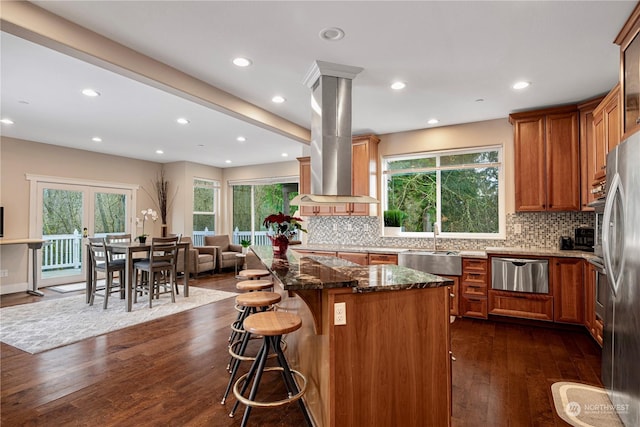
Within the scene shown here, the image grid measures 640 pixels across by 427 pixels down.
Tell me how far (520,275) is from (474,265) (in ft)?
1.63

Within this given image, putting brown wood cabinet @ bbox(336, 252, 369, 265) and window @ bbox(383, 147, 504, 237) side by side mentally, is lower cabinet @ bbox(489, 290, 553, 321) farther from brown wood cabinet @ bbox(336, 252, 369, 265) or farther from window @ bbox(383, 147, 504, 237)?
brown wood cabinet @ bbox(336, 252, 369, 265)

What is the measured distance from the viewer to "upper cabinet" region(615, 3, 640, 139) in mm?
2168

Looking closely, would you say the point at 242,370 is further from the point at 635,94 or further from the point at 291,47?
the point at 635,94

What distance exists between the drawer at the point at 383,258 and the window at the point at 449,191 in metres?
0.84

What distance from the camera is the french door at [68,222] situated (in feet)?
19.8

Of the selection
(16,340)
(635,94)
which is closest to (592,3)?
(635,94)

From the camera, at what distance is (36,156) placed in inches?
232

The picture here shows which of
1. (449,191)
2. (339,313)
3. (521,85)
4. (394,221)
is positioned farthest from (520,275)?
(339,313)

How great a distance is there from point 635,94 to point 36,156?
818 cm

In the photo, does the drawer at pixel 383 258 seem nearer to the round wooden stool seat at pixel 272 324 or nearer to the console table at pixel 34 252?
the round wooden stool seat at pixel 272 324

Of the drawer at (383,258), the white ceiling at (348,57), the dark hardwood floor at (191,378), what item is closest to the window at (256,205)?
the white ceiling at (348,57)

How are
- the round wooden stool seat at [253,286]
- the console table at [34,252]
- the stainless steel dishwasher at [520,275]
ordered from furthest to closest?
the console table at [34,252]
the stainless steel dishwasher at [520,275]
the round wooden stool seat at [253,286]

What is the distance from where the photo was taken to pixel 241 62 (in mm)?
2877

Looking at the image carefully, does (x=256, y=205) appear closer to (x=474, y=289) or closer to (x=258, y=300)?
(x=474, y=289)
